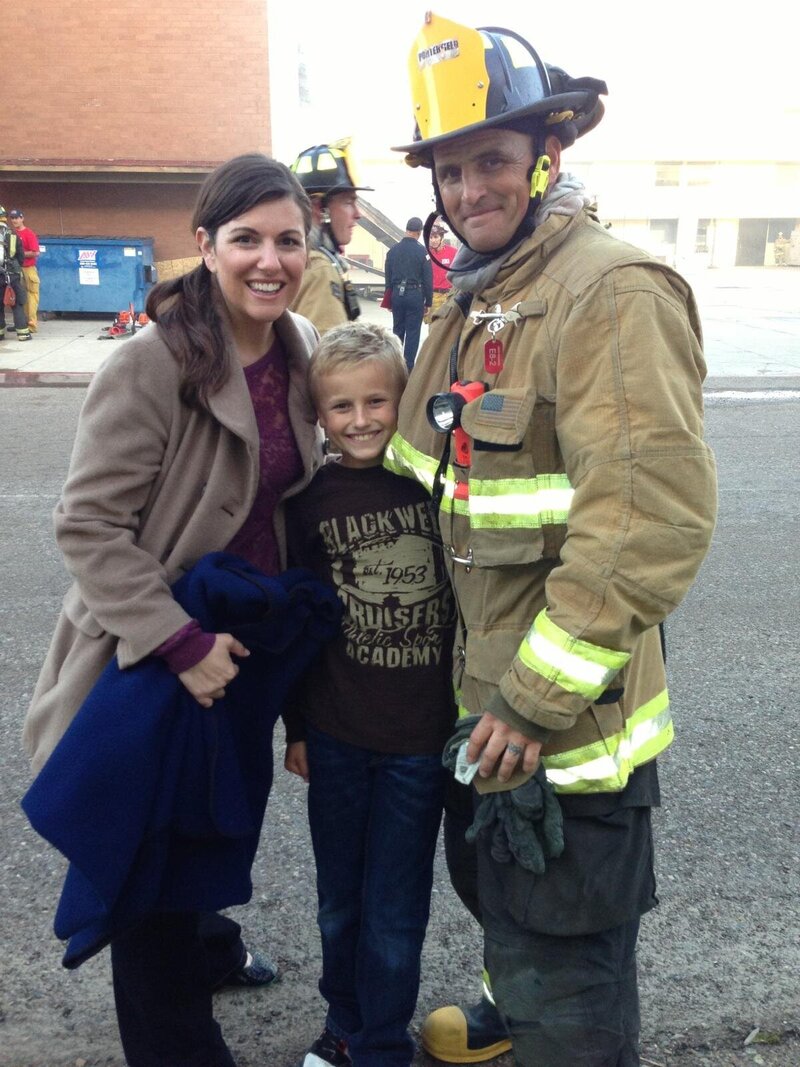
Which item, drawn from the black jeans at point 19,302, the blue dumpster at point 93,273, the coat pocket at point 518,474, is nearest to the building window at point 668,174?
the blue dumpster at point 93,273

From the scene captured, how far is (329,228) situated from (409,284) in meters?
8.66

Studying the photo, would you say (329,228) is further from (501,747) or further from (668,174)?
(668,174)

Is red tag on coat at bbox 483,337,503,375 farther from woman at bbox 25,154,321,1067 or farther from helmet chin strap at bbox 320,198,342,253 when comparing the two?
helmet chin strap at bbox 320,198,342,253

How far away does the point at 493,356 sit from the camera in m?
1.78

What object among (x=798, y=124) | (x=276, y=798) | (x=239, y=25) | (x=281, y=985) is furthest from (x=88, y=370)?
(x=798, y=124)

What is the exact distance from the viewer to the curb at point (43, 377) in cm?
1190

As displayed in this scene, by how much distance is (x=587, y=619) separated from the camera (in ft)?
5.21

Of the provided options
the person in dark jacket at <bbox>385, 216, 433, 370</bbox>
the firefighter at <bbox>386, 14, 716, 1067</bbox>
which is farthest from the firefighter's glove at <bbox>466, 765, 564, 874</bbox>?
the person in dark jacket at <bbox>385, 216, 433, 370</bbox>

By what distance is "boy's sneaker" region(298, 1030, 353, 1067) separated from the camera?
2252 millimetres

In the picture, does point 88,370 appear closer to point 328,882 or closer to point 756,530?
point 756,530

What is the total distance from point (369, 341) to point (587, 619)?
34.2 inches

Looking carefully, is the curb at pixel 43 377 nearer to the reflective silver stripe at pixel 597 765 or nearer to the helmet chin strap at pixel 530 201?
the helmet chin strap at pixel 530 201

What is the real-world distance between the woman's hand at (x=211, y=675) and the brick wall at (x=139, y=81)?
17737mm

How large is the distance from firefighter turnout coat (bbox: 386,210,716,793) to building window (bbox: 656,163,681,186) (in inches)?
2206
